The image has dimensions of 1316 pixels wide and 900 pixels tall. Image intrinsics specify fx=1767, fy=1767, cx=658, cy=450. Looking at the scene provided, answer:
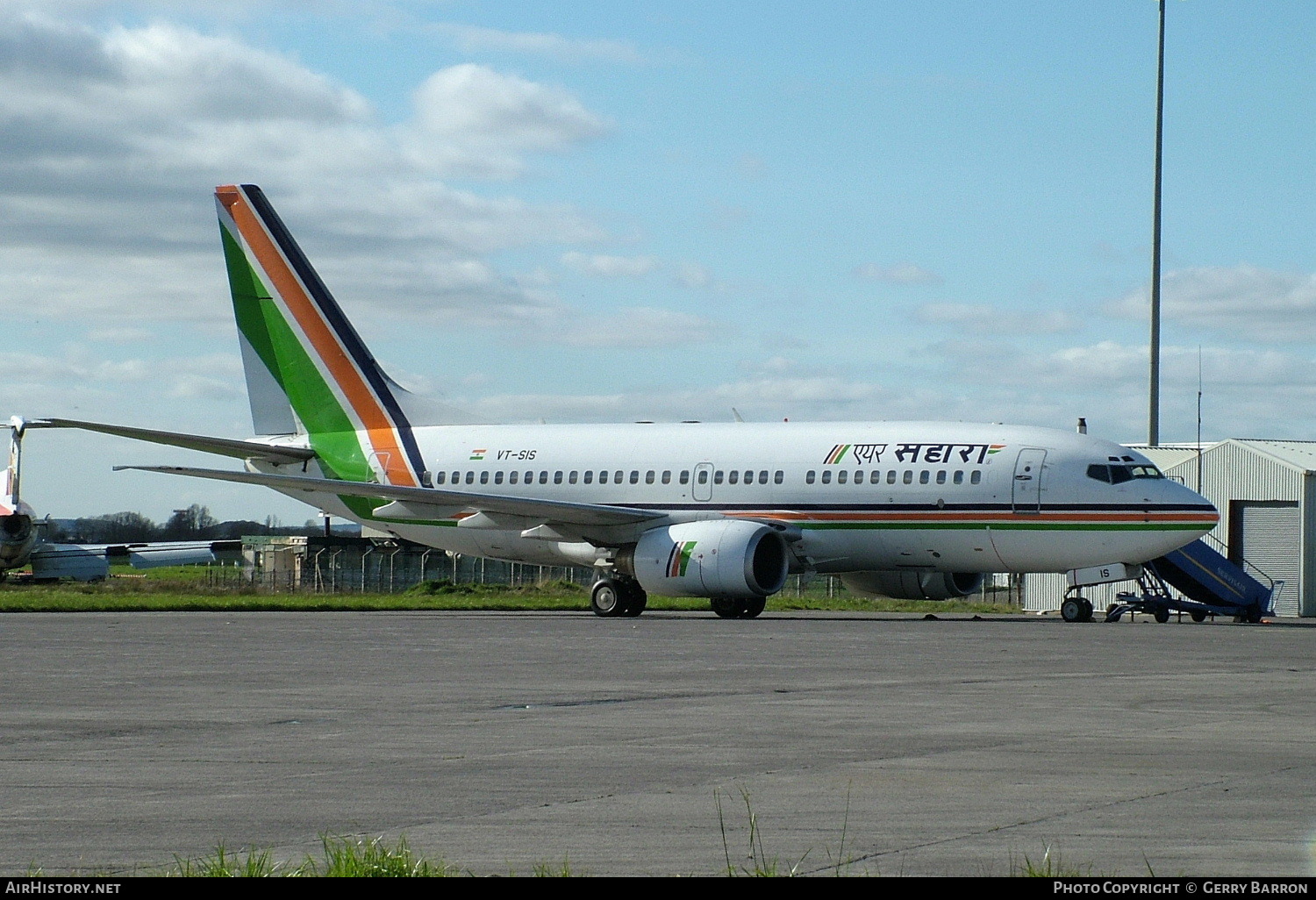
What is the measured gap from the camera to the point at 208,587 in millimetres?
53812

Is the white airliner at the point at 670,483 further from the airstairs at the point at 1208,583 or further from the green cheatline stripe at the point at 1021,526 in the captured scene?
the airstairs at the point at 1208,583

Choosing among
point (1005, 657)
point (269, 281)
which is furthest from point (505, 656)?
point (269, 281)

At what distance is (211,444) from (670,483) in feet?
37.2

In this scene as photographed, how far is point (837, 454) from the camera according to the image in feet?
118

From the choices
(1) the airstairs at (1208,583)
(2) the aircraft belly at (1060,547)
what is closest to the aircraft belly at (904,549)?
(2) the aircraft belly at (1060,547)

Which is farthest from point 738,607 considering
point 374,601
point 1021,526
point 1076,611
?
point 374,601

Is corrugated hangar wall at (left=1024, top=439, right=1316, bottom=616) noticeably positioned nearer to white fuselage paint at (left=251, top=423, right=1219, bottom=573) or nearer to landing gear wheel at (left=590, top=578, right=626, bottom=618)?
white fuselage paint at (left=251, top=423, right=1219, bottom=573)

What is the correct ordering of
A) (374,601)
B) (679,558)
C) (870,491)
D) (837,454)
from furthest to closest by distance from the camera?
(374,601), (837,454), (679,558), (870,491)

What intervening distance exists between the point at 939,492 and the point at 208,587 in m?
27.5

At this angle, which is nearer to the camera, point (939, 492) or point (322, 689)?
point (322, 689)

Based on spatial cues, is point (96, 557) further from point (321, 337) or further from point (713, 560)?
point (713, 560)

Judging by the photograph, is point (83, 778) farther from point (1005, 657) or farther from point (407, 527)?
point (407, 527)

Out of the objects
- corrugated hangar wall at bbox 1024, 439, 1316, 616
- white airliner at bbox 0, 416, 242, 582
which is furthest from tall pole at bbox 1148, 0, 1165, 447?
white airliner at bbox 0, 416, 242, 582

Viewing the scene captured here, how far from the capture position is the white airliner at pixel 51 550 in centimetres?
5044
